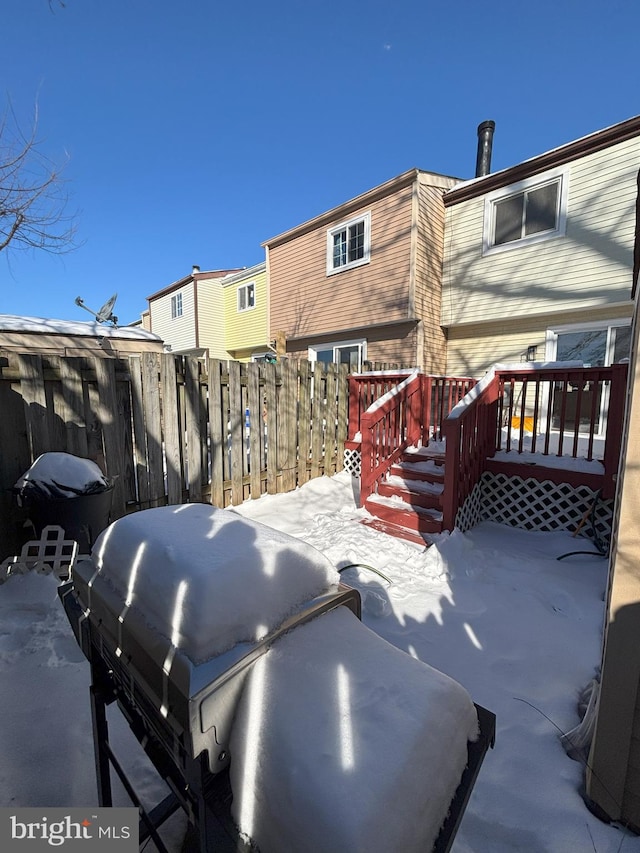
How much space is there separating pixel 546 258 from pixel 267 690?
976 cm

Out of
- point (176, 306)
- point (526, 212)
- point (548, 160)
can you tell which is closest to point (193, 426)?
point (526, 212)

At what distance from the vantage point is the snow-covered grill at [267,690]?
699 millimetres

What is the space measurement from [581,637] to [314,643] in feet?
8.55

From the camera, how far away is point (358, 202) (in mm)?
9891

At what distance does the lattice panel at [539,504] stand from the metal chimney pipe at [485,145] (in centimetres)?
948

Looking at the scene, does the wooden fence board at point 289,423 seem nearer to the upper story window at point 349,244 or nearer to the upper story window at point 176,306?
the upper story window at point 349,244

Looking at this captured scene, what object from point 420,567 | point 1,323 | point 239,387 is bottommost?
point 420,567

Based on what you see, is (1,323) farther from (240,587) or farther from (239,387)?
(240,587)

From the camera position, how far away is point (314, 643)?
3.05ft

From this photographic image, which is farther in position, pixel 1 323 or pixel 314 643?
pixel 1 323

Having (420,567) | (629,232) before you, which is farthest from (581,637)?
(629,232)

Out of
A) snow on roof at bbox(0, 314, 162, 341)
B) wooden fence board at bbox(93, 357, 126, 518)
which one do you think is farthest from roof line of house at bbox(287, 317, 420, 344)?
wooden fence board at bbox(93, 357, 126, 518)

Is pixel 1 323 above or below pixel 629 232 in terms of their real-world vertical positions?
below

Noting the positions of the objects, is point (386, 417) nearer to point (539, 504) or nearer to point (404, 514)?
point (404, 514)
